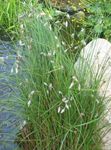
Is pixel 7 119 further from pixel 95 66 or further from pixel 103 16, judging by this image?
pixel 103 16

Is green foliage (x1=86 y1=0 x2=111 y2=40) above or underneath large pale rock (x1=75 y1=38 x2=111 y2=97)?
underneath

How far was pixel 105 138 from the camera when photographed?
2641mm

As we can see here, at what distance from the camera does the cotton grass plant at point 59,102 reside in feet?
8.00

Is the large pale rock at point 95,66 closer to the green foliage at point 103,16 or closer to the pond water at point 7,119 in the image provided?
the pond water at point 7,119

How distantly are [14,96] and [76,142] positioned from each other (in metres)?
0.46

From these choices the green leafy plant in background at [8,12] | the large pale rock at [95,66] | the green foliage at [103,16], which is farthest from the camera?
the green foliage at [103,16]

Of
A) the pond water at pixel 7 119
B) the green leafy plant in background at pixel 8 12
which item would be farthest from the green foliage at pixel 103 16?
the pond water at pixel 7 119

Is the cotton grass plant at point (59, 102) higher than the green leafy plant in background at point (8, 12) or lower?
higher

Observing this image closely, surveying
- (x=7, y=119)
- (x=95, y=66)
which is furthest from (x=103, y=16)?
(x=7, y=119)

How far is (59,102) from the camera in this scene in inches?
95.3

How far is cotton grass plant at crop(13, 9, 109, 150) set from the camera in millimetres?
2438

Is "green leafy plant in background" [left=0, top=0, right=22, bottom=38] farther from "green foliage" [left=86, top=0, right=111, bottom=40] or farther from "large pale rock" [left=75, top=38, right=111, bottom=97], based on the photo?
"large pale rock" [left=75, top=38, right=111, bottom=97]

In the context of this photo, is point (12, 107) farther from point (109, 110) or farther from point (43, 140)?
point (109, 110)

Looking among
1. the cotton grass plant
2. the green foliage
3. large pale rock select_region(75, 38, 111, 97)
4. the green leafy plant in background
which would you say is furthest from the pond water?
the green foliage
